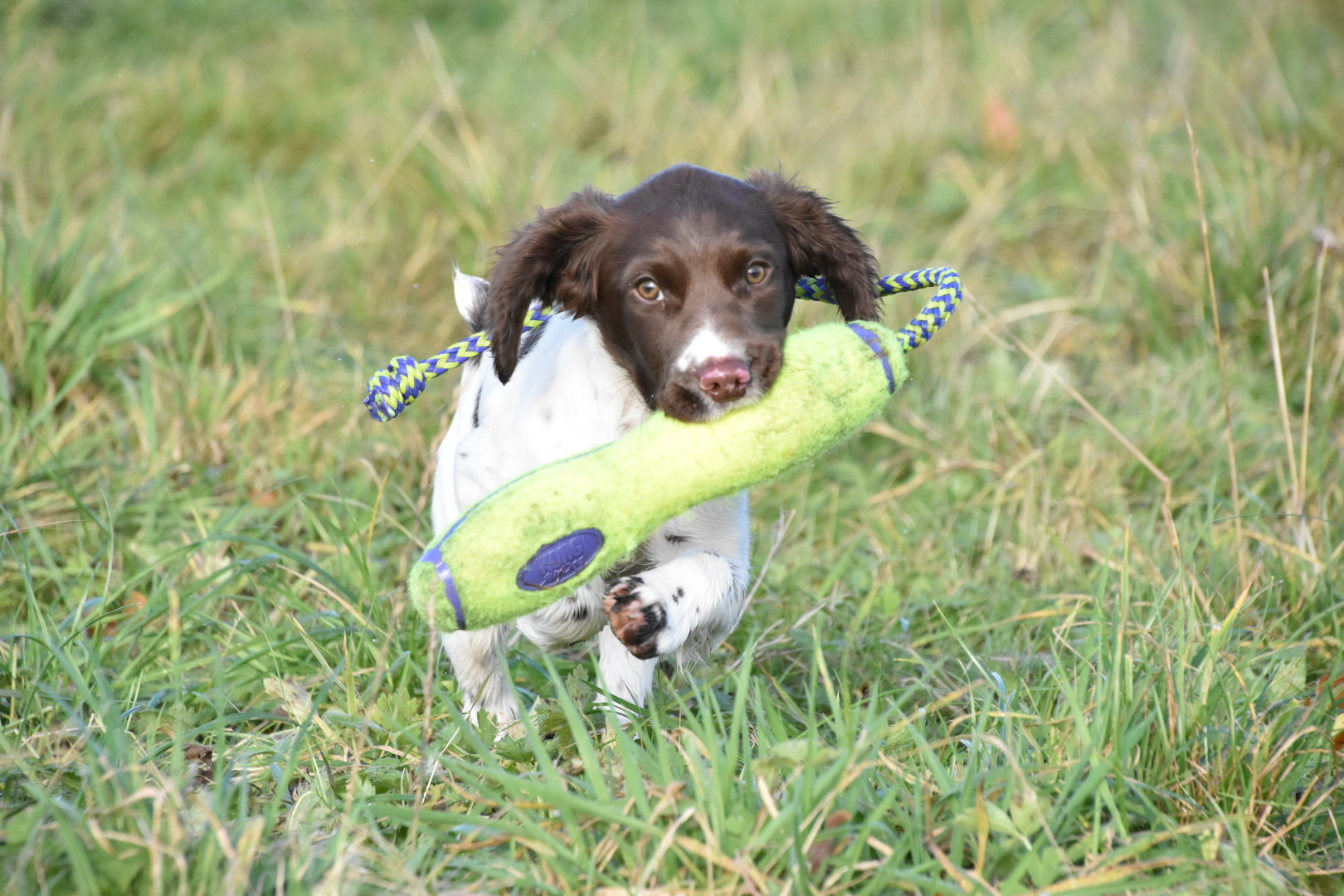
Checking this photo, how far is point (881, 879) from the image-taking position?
1.90m

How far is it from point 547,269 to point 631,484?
0.64 meters

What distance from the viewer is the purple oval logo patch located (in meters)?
2.12

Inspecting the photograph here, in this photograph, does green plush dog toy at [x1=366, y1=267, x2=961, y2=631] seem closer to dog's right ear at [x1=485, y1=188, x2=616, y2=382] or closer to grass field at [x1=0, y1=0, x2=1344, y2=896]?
grass field at [x1=0, y1=0, x2=1344, y2=896]

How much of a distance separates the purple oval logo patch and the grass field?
24cm

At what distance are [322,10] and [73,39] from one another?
4.87ft

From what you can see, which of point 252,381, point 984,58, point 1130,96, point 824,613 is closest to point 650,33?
point 984,58

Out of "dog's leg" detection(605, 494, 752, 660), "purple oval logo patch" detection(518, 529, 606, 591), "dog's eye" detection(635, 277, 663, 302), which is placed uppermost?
"dog's eye" detection(635, 277, 663, 302)

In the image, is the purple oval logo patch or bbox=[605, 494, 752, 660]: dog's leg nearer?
the purple oval logo patch

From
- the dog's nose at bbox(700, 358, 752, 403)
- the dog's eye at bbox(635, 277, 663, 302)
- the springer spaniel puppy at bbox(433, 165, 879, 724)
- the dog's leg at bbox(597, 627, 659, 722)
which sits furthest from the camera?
the dog's leg at bbox(597, 627, 659, 722)

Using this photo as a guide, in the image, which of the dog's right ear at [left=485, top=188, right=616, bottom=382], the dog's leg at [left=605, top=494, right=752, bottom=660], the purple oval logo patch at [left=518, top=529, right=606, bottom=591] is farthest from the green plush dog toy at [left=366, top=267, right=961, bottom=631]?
the dog's right ear at [left=485, top=188, right=616, bottom=382]

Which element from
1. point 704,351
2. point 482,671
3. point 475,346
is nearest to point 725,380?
point 704,351

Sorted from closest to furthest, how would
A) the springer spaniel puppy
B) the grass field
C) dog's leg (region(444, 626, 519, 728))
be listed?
the grass field, the springer spaniel puppy, dog's leg (region(444, 626, 519, 728))

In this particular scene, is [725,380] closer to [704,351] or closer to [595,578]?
[704,351]

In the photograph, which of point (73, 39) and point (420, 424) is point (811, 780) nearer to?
point (420, 424)
